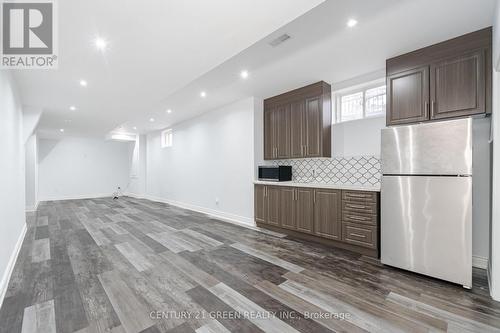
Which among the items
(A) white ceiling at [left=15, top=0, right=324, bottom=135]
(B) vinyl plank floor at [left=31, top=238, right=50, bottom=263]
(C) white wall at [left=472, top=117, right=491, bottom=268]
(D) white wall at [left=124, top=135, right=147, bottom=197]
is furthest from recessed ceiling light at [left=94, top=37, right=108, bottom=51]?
(D) white wall at [left=124, top=135, right=147, bottom=197]

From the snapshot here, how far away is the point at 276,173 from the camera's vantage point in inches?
167

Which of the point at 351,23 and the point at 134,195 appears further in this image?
the point at 134,195

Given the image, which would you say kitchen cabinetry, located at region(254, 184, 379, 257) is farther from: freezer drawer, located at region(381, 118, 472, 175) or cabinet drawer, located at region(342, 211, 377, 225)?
freezer drawer, located at region(381, 118, 472, 175)

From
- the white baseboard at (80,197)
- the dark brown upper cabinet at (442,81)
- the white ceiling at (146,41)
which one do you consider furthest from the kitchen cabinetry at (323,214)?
the white baseboard at (80,197)

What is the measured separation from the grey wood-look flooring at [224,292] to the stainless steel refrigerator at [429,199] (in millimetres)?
209

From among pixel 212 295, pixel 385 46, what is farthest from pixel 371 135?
pixel 212 295

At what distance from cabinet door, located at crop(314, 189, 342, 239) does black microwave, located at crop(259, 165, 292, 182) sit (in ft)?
2.79

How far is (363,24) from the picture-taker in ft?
7.27

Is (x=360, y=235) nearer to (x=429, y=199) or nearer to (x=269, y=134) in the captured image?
(x=429, y=199)

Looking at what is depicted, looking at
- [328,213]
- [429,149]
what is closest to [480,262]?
[429,149]

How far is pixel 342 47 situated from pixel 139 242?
413 cm

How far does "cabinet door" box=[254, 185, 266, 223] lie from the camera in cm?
441

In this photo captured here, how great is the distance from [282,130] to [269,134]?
1.18 feet

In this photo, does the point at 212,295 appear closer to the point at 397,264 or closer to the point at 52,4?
the point at 397,264
